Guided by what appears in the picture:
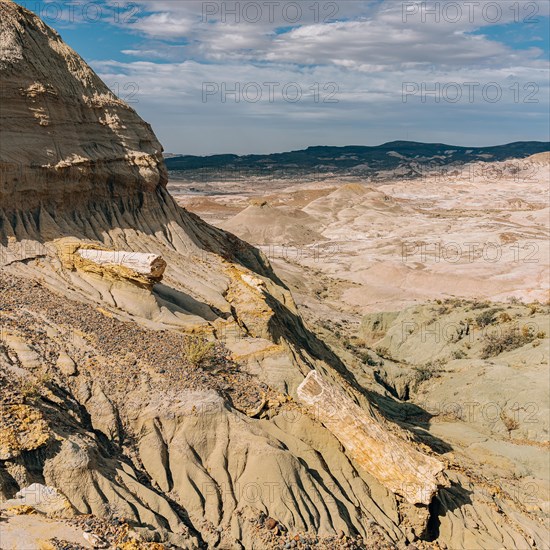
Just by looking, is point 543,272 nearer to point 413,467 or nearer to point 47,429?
point 413,467

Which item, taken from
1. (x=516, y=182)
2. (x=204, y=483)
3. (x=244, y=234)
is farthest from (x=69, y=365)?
(x=516, y=182)

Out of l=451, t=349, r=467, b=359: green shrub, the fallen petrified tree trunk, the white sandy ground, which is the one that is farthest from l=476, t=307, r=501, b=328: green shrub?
the fallen petrified tree trunk


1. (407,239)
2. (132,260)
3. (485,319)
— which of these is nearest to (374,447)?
(132,260)

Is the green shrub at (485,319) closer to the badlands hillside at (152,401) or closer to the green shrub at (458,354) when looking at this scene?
the green shrub at (458,354)

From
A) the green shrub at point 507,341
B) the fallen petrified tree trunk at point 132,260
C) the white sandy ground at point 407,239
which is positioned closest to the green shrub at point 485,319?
the green shrub at point 507,341

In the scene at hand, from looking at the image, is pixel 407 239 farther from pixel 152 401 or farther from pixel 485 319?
pixel 152 401

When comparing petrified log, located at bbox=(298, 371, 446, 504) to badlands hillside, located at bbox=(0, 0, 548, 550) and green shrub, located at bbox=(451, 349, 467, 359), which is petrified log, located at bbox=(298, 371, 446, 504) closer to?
badlands hillside, located at bbox=(0, 0, 548, 550)

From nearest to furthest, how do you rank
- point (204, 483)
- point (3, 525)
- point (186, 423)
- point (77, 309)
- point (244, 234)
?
point (3, 525), point (204, 483), point (186, 423), point (77, 309), point (244, 234)
